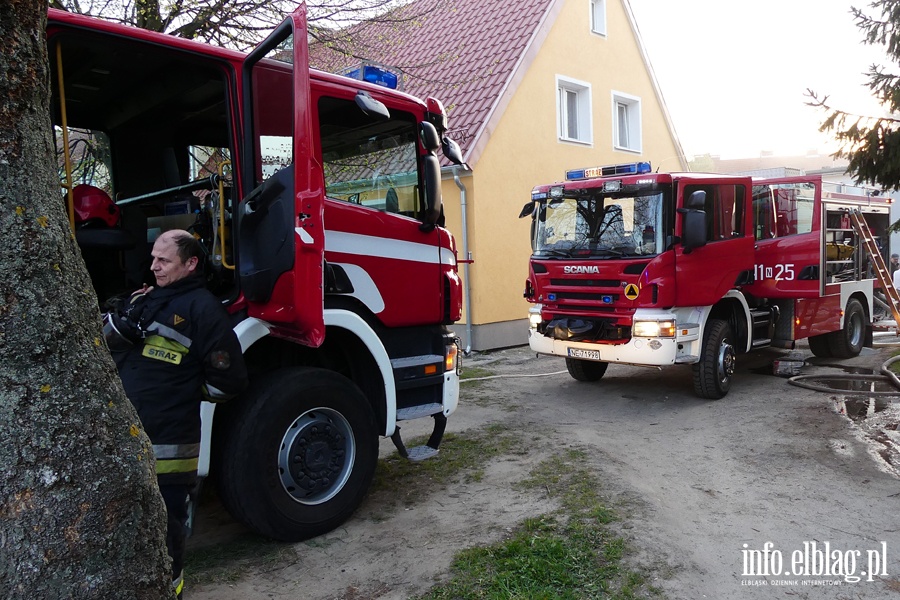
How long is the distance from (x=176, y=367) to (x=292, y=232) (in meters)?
0.87

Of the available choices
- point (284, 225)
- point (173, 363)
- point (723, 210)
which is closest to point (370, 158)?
point (284, 225)

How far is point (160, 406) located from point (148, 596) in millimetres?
1176

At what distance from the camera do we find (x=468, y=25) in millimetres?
14703

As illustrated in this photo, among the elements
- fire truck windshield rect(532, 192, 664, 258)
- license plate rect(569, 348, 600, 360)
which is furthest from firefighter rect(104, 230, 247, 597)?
fire truck windshield rect(532, 192, 664, 258)

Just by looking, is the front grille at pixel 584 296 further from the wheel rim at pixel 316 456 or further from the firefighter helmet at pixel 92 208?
the firefighter helmet at pixel 92 208

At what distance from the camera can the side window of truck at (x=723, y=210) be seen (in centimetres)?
778

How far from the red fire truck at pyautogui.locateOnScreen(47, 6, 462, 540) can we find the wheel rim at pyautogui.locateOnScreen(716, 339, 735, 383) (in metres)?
4.14

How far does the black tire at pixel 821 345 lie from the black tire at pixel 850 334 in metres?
0.05

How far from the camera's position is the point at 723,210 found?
26.1 feet

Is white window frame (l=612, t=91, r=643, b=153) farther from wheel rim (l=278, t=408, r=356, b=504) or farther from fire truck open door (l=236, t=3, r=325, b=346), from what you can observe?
fire truck open door (l=236, t=3, r=325, b=346)

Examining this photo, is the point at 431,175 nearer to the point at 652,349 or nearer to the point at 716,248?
the point at 652,349

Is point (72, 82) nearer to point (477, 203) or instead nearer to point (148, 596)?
point (148, 596)

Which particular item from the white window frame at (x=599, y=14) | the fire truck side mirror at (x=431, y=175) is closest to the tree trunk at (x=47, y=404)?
the fire truck side mirror at (x=431, y=175)

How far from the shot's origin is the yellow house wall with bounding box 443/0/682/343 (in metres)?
11.9
